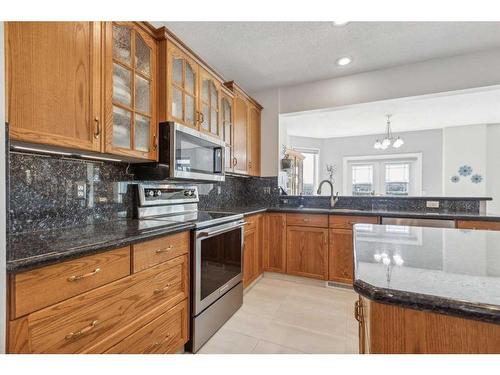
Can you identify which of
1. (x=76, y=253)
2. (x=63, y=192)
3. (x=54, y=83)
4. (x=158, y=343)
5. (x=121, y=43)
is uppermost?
(x=121, y=43)

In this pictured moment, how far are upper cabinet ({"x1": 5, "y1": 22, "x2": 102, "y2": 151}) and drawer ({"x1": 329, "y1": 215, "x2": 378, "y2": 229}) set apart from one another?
7.43 feet

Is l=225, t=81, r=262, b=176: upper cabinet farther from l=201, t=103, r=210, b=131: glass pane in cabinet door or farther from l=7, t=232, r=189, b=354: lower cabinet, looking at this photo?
l=7, t=232, r=189, b=354: lower cabinet

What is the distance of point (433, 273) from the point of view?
663mm

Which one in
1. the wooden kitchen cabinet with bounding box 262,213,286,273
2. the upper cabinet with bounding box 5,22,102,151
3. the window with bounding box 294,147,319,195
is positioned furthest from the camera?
the window with bounding box 294,147,319,195

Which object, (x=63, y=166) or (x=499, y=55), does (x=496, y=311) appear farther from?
(x=499, y=55)

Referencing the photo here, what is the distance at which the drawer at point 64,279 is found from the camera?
31.5 inches

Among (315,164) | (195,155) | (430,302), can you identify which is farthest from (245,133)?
(315,164)

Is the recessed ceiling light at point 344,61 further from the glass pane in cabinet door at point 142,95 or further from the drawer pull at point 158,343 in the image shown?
the drawer pull at point 158,343

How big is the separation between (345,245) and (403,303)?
225cm

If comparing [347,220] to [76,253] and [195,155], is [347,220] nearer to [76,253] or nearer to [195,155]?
[195,155]

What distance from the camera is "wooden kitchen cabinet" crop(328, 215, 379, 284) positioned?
2.62m

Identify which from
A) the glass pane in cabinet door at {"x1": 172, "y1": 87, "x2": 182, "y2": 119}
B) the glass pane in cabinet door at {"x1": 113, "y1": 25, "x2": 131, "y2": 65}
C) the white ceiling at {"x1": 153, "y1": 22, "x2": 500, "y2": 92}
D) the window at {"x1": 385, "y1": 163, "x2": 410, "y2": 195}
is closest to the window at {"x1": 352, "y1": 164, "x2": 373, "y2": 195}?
the window at {"x1": 385, "y1": 163, "x2": 410, "y2": 195}

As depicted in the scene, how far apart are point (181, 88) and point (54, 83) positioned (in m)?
0.92

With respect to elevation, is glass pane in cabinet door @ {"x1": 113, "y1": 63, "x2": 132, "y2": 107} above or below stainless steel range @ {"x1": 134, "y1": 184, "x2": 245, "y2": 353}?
above
